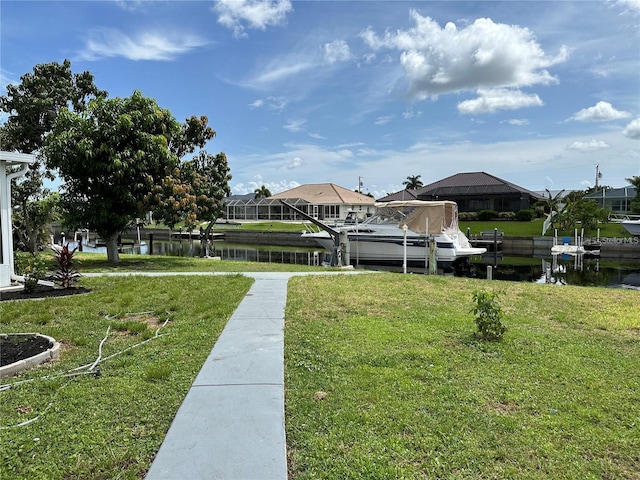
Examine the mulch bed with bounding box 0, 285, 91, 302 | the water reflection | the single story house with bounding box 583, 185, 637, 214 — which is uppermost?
the single story house with bounding box 583, 185, 637, 214

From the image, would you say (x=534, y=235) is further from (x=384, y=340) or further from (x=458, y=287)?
(x=384, y=340)

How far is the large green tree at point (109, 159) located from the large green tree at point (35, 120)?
→ 5198 mm

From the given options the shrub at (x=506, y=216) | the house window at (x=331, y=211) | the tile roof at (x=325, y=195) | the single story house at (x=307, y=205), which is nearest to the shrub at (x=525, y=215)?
the shrub at (x=506, y=216)

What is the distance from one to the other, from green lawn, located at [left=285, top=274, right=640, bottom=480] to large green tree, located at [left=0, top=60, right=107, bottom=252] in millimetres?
16816

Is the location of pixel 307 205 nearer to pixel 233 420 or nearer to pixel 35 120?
pixel 35 120

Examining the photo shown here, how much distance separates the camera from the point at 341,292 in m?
8.88

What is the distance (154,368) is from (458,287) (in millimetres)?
7244

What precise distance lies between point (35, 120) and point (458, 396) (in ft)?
67.3

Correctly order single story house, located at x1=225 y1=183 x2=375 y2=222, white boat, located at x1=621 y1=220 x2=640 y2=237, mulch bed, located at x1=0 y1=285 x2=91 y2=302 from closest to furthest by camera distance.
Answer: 1. mulch bed, located at x1=0 y1=285 x2=91 y2=302
2. white boat, located at x1=621 y1=220 x2=640 y2=237
3. single story house, located at x1=225 y1=183 x2=375 y2=222

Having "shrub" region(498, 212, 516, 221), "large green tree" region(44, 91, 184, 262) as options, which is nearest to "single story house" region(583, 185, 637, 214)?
"shrub" region(498, 212, 516, 221)

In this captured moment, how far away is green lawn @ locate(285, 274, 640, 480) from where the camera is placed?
289 cm

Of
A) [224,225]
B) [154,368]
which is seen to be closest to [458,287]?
[154,368]

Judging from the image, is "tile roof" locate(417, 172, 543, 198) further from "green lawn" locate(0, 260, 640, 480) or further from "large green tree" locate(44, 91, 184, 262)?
"green lawn" locate(0, 260, 640, 480)

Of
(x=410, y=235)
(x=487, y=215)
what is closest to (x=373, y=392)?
(x=410, y=235)
